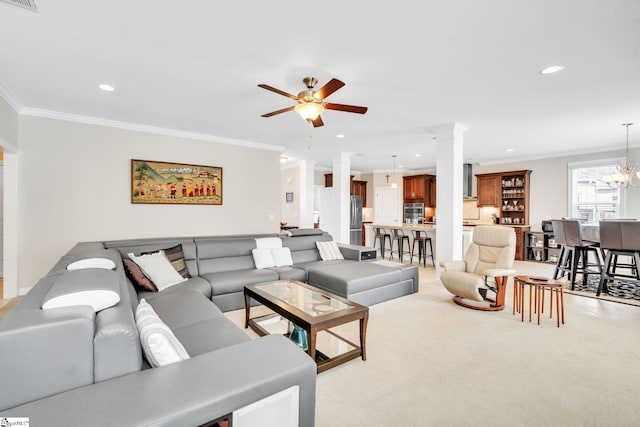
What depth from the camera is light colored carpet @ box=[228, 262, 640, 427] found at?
1.83 metres

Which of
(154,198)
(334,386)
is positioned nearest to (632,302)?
(334,386)

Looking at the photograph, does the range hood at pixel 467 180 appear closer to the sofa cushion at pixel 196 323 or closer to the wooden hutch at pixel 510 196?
the wooden hutch at pixel 510 196

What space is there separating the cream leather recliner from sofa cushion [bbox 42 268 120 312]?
361 centimetres

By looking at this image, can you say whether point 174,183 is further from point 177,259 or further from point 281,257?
point 281,257

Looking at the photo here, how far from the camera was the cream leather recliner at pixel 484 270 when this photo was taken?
3.56m

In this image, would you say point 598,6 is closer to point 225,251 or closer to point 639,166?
point 225,251

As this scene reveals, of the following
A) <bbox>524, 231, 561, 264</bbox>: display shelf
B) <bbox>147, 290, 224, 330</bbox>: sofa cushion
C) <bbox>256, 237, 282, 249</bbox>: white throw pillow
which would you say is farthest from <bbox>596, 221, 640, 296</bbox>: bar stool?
<bbox>147, 290, 224, 330</bbox>: sofa cushion

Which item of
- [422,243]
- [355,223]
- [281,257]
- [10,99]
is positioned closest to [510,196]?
[422,243]

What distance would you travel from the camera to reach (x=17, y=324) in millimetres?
1042

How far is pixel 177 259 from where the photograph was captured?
11.8 ft

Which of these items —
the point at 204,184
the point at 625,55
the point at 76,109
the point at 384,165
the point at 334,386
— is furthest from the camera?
the point at 384,165

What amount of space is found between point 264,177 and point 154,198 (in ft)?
6.84

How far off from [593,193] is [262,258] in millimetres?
7433

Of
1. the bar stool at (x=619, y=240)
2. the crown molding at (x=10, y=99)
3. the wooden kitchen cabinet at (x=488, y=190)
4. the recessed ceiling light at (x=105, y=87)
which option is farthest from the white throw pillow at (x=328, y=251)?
the wooden kitchen cabinet at (x=488, y=190)
